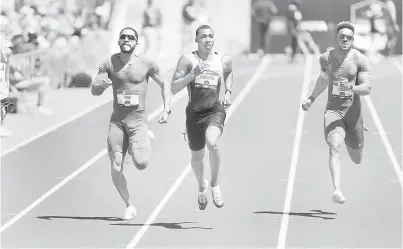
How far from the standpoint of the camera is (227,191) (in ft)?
63.8

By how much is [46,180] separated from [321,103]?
10.2m

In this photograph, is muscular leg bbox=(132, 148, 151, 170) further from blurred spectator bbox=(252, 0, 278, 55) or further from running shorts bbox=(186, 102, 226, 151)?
blurred spectator bbox=(252, 0, 278, 55)

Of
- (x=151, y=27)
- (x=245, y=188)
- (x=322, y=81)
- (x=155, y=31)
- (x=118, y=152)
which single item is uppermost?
(x=322, y=81)

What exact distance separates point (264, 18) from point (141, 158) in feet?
76.7

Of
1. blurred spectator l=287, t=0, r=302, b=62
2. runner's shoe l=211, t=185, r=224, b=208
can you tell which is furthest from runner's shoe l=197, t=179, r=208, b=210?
blurred spectator l=287, t=0, r=302, b=62

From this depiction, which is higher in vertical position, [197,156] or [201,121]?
[201,121]

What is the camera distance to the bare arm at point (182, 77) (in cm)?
1402

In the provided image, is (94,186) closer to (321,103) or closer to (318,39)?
(321,103)

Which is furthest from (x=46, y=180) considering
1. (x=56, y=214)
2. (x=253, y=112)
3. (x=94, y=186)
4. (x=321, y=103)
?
(x=321, y=103)

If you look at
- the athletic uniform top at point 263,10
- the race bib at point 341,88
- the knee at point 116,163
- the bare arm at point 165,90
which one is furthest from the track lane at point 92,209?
the athletic uniform top at point 263,10

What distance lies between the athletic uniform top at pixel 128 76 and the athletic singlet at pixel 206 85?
45 centimetres

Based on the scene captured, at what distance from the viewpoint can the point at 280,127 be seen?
1017 inches

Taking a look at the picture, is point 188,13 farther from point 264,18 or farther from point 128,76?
point 128,76

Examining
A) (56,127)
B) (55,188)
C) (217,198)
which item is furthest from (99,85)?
(56,127)
